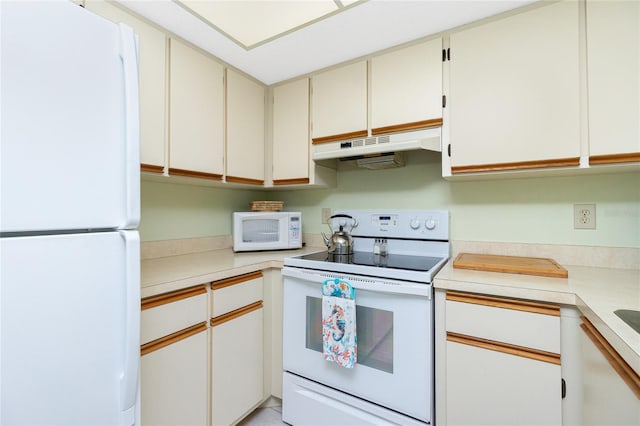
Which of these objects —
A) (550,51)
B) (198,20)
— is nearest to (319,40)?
(198,20)

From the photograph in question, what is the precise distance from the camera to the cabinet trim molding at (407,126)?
5.24 feet

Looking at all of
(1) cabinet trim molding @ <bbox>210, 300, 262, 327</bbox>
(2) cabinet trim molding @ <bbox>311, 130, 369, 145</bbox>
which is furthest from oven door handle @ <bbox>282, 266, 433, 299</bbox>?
(2) cabinet trim molding @ <bbox>311, 130, 369, 145</bbox>

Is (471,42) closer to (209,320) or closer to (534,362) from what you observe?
(534,362)

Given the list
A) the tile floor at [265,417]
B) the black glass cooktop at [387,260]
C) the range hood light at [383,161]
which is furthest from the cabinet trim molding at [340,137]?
the tile floor at [265,417]

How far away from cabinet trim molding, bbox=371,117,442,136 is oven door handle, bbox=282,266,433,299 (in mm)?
860

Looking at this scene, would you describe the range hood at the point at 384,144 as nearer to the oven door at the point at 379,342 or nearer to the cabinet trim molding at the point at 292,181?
the cabinet trim molding at the point at 292,181

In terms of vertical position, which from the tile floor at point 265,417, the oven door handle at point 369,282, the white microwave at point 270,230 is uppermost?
the white microwave at point 270,230

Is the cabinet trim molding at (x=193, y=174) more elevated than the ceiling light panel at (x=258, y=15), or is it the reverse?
the ceiling light panel at (x=258, y=15)

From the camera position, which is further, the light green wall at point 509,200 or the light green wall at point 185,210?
the light green wall at point 185,210

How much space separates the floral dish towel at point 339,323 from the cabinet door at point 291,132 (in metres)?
0.86

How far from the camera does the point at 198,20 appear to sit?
1.46 m

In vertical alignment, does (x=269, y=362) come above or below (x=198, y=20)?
below

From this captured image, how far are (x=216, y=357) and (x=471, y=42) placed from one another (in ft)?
6.61

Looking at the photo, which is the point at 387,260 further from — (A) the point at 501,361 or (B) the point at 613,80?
(B) the point at 613,80
